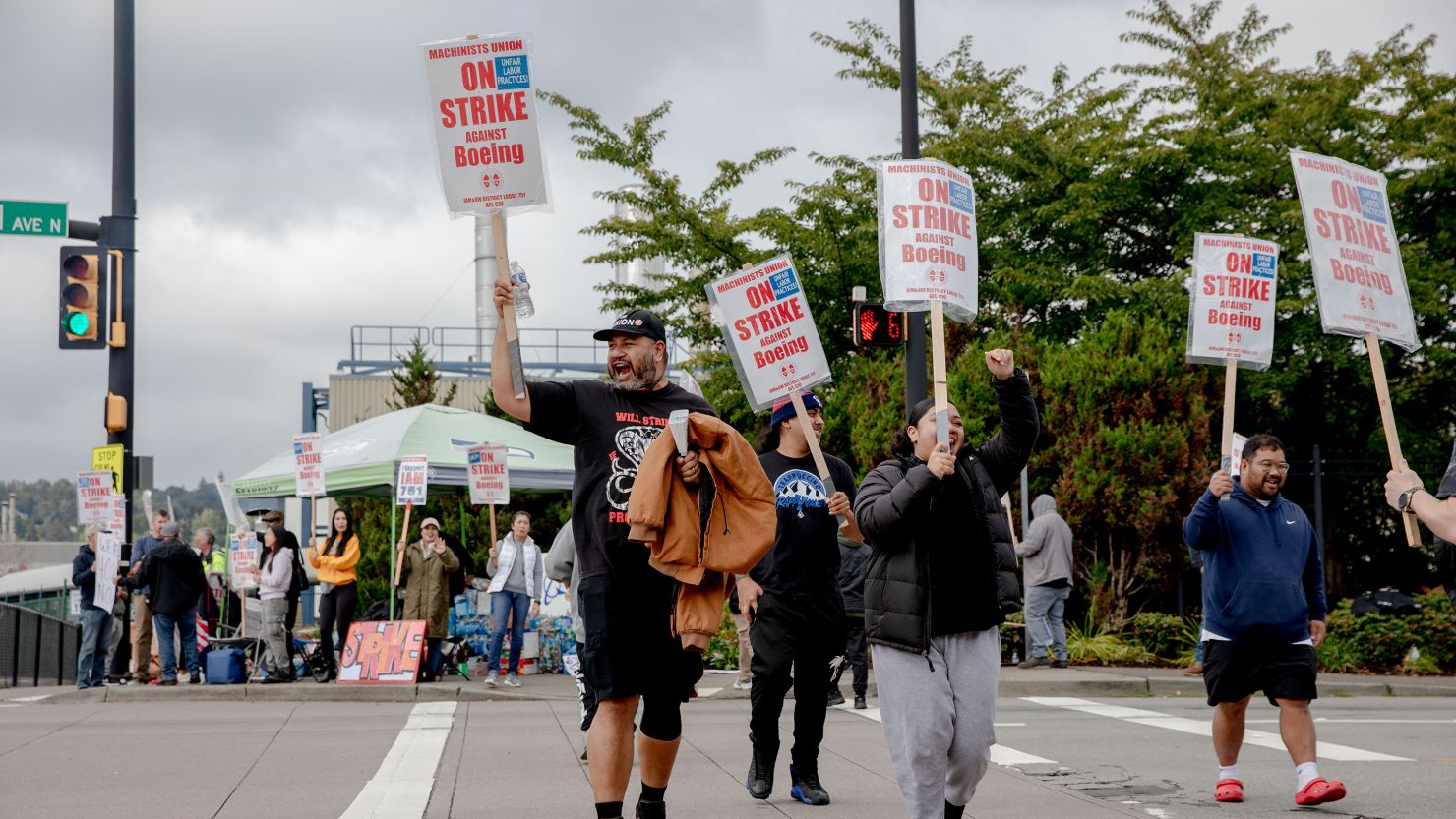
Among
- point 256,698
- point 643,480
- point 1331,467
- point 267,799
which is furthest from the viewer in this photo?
point 1331,467

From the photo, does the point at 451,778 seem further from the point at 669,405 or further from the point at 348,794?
the point at 669,405

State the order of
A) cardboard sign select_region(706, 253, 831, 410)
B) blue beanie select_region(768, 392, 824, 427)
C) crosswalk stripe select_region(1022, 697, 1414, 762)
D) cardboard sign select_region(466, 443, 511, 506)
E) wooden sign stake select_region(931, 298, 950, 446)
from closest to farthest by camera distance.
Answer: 1. wooden sign stake select_region(931, 298, 950, 446)
2. blue beanie select_region(768, 392, 824, 427)
3. cardboard sign select_region(706, 253, 831, 410)
4. crosswalk stripe select_region(1022, 697, 1414, 762)
5. cardboard sign select_region(466, 443, 511, 506)

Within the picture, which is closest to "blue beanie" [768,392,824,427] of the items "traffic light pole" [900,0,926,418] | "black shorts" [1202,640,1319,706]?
"black shorts" [1202,640,1319,706]

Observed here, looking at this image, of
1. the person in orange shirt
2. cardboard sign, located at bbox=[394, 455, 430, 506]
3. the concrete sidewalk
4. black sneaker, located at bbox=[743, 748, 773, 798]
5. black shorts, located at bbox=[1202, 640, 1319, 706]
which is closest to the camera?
black shorts, located at bbox=[1202, 640, 1319, 706]

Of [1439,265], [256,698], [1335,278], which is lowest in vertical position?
[256,698]

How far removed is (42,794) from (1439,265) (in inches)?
651

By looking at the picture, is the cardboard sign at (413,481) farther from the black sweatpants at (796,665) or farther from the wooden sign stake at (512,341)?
the wooden sign stake at (512,341)

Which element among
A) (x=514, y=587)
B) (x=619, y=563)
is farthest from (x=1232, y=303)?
A: (x=514, y=587)

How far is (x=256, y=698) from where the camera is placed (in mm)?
15633

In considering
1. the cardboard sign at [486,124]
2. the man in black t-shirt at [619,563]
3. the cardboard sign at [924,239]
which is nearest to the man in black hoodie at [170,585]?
the cardboard sign at [486,124]

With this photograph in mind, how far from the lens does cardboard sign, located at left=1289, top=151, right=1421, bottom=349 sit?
7.35m

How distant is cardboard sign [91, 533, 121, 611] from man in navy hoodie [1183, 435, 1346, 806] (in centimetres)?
1224

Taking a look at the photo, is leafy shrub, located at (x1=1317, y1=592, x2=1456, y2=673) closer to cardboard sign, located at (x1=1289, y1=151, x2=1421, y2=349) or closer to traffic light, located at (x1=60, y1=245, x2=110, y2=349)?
cardboard sign, located at (x1=1289, y1=151, x2=1421, y2=349)

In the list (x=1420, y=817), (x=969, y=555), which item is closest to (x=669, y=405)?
(x=969, y=555)
